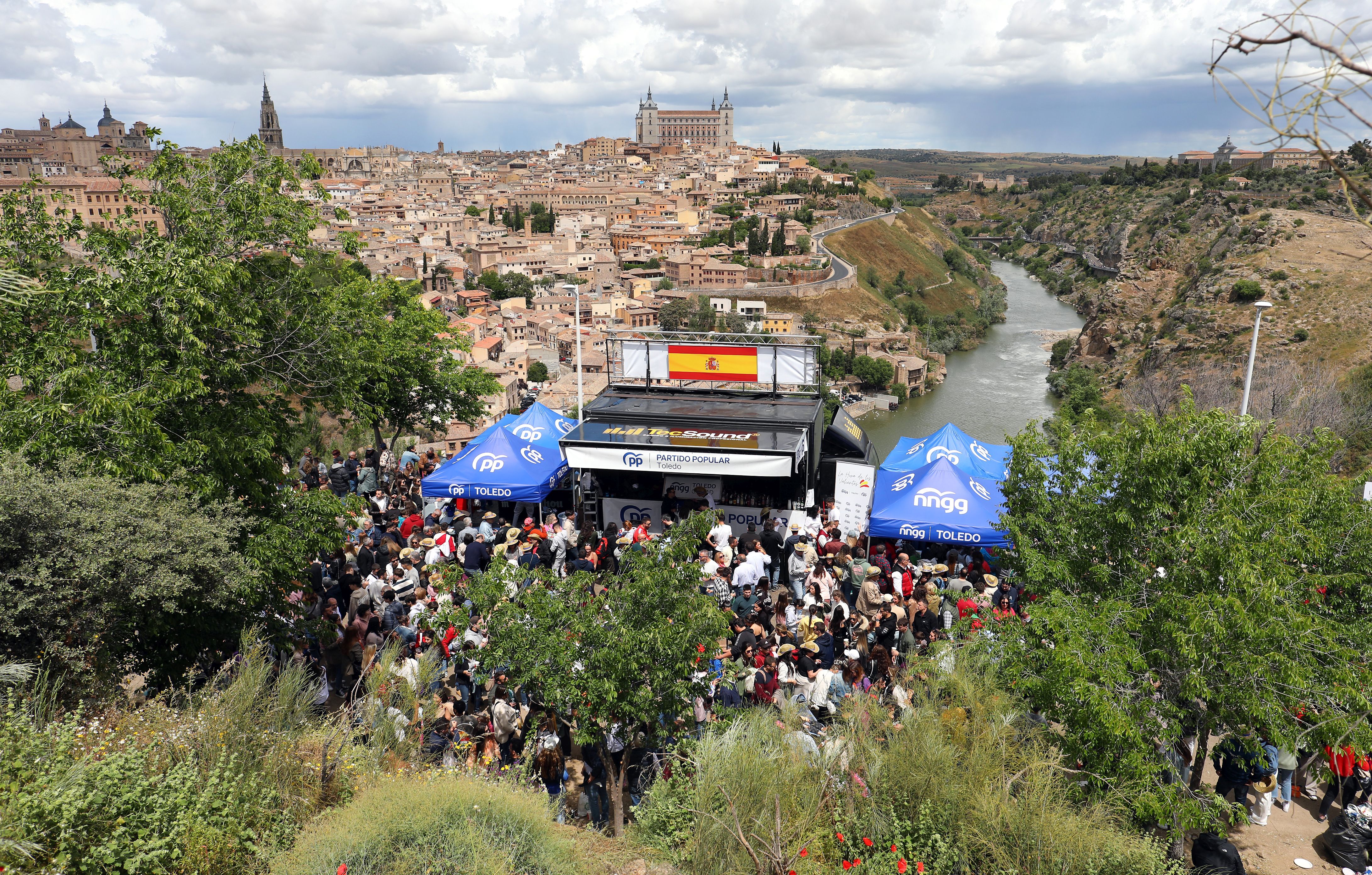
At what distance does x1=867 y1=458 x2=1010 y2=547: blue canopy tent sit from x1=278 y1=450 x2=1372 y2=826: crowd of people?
0.36 metres

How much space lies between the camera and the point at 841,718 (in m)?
6.99

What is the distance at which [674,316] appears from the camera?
98.8 m

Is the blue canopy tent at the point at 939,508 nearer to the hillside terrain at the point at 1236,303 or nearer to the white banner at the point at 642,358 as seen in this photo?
the white banner at the point at 642,358

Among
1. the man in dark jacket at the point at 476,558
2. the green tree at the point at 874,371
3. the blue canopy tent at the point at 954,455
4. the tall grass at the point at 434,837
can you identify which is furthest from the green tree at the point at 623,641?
the green tree at the point at 874,371

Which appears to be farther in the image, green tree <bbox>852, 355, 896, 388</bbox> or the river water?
green tree <bbox>852, 355, 896, 388</bbox>

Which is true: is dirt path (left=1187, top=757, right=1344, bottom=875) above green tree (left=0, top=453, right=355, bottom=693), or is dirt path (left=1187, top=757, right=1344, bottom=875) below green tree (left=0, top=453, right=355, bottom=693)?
below

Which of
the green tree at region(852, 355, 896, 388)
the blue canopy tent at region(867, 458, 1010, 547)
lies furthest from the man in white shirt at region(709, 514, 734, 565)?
the green tree at region(852, 355, 896, 388)

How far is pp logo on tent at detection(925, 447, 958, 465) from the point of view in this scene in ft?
40.7

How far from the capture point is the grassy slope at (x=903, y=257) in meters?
117

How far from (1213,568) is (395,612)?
7905mm

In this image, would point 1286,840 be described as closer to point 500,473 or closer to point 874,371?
point 500,473

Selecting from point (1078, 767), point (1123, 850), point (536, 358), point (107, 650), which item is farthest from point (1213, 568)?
point (536, 358)

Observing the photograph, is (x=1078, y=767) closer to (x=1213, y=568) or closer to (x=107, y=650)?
(x=1213, y=568)

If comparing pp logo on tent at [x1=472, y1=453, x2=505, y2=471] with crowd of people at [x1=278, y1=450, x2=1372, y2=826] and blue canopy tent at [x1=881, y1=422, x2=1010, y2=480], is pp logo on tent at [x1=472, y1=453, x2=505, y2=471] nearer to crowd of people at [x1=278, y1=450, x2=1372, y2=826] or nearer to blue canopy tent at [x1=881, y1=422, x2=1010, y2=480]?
crowd of people at [x1=278, y1=450, x2=1372, y2=826]
